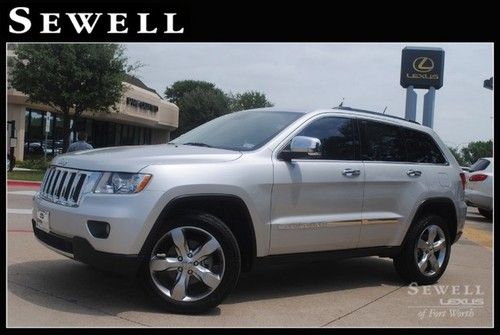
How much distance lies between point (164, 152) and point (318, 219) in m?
1.54

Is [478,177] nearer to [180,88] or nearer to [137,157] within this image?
[137,157]

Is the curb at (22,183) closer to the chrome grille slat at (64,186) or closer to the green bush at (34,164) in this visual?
the green bush at (34,164)

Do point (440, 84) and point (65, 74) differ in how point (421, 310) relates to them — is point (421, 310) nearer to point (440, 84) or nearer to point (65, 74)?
point (65, 74)

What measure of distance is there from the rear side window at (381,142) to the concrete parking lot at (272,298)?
1.39 meters

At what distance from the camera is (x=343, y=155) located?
5.76 meters

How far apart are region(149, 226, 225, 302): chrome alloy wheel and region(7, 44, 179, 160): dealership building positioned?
72.1 feet

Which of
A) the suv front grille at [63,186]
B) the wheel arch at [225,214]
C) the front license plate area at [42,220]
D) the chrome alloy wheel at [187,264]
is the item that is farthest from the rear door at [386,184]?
the front license plate area at [42,220]

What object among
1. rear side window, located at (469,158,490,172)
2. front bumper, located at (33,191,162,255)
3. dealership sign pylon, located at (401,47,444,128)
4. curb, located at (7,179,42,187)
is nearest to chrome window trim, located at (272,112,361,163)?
front bumper, located at (33,191,162,255)

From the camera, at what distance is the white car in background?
14.2 meters

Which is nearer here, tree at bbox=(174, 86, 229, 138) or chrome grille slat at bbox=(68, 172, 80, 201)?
chrome grille slat at bbox=(68, 172, 80, 201)

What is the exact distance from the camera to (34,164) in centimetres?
2816

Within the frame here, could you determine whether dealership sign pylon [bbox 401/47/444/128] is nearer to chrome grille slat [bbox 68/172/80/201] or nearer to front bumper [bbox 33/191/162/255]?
chrome grille slat [bbox 68/172/80/201]

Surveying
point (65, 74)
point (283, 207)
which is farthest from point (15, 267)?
point (65, 74)

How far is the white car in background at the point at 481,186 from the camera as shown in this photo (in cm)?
1419
